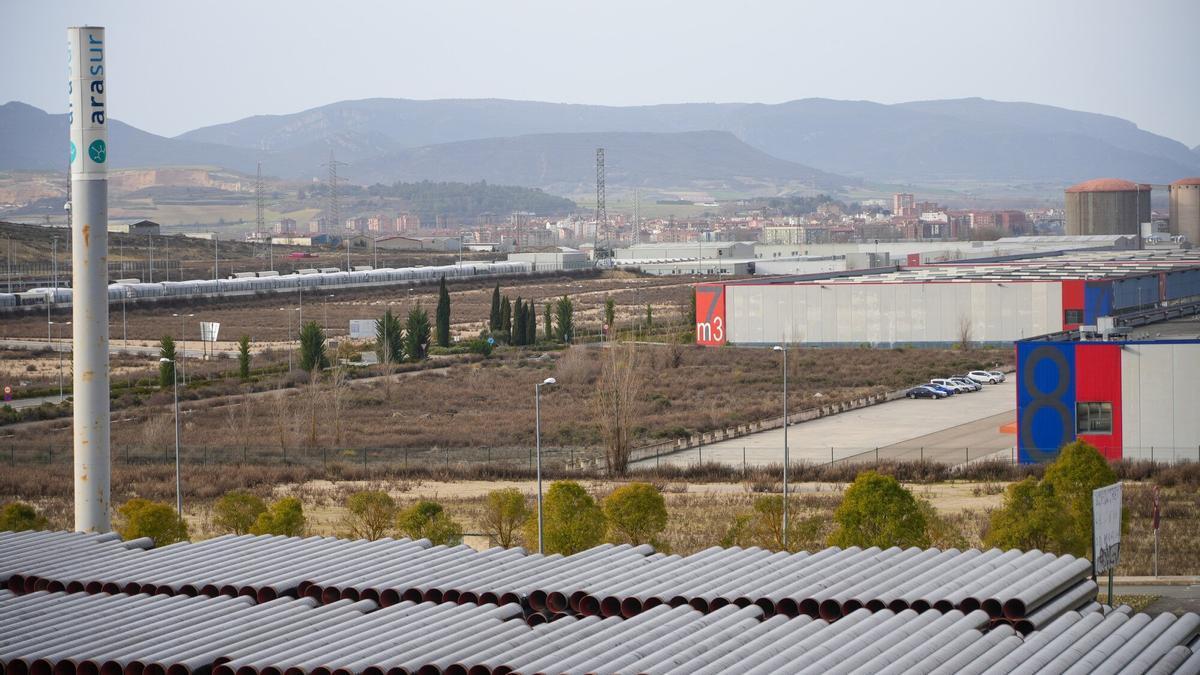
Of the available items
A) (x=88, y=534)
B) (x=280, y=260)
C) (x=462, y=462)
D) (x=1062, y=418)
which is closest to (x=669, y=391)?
(x=462, y=462)

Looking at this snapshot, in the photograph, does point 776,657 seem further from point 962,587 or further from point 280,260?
point 280,260

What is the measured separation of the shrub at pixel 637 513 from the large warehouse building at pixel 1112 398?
595 inches

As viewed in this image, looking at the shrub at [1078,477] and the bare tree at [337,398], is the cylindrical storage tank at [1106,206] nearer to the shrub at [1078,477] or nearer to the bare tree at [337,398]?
the bare tree at [337,398]

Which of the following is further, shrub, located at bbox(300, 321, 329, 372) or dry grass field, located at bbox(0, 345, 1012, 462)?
shrub, located at bbox(300, 321, 329, 372)

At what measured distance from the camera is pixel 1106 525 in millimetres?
20188

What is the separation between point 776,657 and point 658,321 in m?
68.2

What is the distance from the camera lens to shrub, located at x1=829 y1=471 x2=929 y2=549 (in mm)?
23266

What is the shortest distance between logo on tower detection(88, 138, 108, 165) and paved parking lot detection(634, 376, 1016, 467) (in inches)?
676

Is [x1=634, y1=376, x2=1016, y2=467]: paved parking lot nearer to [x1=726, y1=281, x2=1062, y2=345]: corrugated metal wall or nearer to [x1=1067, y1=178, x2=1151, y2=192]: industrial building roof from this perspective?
[x1=726, y1=281, x2=1062, y2=345]: corrugated metal wall

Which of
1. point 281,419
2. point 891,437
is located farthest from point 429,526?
point 891,437

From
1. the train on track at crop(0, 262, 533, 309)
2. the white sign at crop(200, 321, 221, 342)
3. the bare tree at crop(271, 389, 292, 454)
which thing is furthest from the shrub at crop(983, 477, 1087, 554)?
the train on track at crop(0, 262, 533, 309)

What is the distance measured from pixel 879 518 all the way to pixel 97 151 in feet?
49.0

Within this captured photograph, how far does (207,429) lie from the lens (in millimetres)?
45969

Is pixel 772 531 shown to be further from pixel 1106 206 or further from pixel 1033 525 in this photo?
pixel 1106 206
